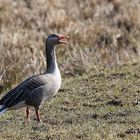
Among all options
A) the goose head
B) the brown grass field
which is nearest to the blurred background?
the brown grass field

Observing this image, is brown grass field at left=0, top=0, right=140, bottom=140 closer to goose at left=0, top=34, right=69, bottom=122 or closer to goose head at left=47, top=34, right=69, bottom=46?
goose at left=0, top=34, right=69, bottom=122

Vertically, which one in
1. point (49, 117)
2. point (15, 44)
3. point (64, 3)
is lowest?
point (49, 117)

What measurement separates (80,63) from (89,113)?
480 centimetres

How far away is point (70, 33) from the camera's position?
65.3ft

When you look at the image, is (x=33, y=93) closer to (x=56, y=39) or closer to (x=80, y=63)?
(x=56, y=39)

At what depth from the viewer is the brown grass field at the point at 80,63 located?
935 centimetres

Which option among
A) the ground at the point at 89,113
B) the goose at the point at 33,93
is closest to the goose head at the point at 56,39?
the goose at the point at 33,93

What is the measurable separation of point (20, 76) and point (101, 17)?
8.45 metres

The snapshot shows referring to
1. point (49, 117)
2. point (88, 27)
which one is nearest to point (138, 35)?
point (88, 27)

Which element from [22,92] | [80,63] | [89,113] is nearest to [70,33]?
[80,63]

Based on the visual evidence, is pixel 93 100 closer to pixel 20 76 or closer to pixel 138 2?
pixel 20 76

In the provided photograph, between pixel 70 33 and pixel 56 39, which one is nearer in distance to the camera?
pixel 56 39

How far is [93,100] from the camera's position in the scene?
11484 millimetres

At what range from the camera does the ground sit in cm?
879
